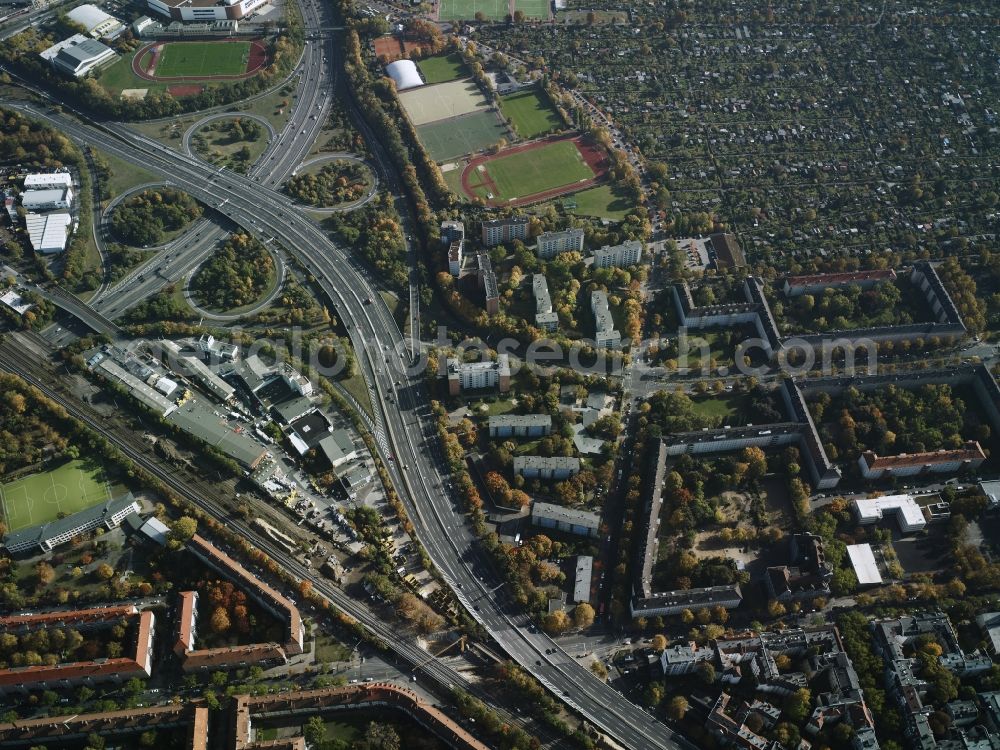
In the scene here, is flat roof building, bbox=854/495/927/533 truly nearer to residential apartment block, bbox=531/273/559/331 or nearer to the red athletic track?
residential apartment block, bbox=531/273/559/331

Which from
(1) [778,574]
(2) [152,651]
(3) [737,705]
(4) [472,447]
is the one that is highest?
(4) [472,447]

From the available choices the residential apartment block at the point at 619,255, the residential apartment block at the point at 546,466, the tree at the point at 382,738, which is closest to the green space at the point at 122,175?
the residential apartment block at the point at 619,255

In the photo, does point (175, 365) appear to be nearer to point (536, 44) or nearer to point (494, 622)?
point (494, 622)

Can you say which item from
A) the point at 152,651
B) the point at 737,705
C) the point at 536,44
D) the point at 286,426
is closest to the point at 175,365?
the point at 286,426

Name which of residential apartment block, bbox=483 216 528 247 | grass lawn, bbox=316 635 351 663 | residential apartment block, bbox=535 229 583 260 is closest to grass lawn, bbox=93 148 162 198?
residential apartment block, bbox=483 216 528 247

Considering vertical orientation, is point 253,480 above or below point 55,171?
below

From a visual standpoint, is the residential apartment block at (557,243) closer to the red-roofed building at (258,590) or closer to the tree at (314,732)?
the red-roofed building at (258,590)

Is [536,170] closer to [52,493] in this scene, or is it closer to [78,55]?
[52,493]

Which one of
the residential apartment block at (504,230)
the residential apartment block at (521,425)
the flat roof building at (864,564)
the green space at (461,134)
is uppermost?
the green space at (461,134)
